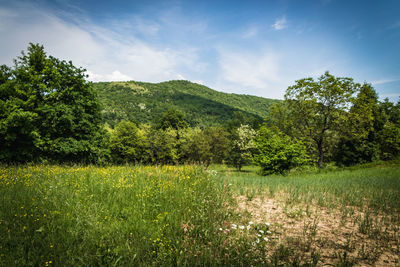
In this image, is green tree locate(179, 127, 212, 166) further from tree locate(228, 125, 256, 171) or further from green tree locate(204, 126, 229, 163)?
tree locate(228, 125, 256, 171)

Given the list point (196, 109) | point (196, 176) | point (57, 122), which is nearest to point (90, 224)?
point (196, 176)

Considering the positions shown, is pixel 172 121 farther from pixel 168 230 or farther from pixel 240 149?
pixel 168 230

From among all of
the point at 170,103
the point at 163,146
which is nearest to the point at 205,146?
the point at 163,146

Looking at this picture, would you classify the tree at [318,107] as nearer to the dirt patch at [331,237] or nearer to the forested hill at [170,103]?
the dirt patch at [331,237]

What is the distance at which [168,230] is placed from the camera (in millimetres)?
3441

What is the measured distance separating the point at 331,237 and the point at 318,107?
22710mm

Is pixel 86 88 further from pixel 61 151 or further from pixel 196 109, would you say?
pixel 196 109

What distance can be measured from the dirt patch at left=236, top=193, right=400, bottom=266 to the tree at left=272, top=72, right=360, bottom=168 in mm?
18619

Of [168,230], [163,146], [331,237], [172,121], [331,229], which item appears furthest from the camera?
[172,121]

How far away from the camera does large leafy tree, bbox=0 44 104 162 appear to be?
1650 centimetres

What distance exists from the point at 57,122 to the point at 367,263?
71.2 feet

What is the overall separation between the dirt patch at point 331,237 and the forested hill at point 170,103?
285 ft

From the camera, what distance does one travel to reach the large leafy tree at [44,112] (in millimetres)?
16500

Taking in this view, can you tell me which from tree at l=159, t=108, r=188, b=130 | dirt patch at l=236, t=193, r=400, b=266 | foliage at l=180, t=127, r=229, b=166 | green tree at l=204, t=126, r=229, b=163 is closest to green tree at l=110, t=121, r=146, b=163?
foliage at l=180, t=127, r=229, b=166
